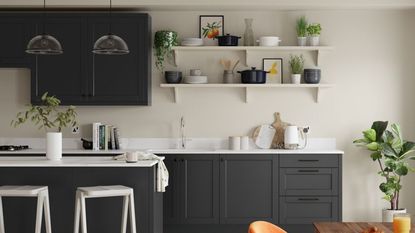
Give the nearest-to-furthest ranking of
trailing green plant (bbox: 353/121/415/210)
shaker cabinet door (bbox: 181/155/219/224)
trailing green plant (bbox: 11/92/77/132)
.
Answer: trailing green plant (bbox: 11/92/77/132), trailing green plant (bbox: 353/121/415/210), shaker cabinet door (bbox: 181/155/219/224)

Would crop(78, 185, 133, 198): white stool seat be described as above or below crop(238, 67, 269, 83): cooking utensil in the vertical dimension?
below

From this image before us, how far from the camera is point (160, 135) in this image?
7691 mm

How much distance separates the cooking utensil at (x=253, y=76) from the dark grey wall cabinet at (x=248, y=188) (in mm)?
817

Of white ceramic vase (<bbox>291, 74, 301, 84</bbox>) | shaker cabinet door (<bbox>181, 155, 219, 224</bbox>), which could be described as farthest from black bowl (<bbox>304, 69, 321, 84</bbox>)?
shaker cabinet door (<bbox>181, 155, 219, 224</bbox>)

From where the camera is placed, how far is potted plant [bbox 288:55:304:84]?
7445 millimetres

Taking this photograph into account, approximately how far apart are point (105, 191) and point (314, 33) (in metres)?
3.19

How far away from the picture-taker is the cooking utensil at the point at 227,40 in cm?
745

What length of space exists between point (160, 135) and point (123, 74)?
81 centimetres

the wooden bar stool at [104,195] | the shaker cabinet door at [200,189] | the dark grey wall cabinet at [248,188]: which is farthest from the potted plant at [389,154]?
the wooden bar stool at [104,195]

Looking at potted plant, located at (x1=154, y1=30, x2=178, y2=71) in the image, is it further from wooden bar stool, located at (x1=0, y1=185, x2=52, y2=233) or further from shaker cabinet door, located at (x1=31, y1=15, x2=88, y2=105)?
wooden bar stool, located at (x1=0, y1=185, x2=52, y2=233)

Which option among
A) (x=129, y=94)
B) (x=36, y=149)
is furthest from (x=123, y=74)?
(x=36, y=149)

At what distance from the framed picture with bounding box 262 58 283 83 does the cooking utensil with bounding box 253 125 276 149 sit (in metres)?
0.51

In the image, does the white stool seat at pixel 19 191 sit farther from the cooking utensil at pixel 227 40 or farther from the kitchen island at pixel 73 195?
the cooking utensil at pixel 227 40

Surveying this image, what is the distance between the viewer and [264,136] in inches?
300
